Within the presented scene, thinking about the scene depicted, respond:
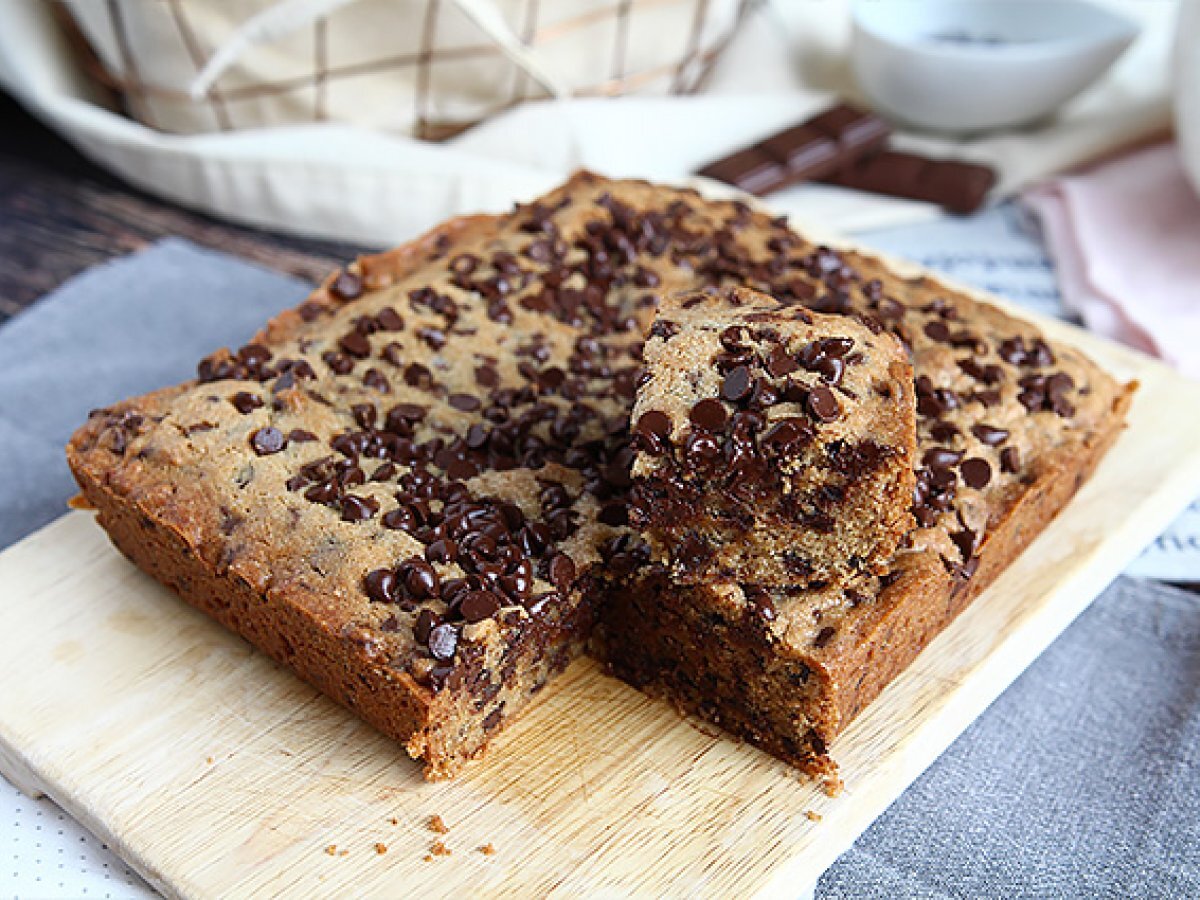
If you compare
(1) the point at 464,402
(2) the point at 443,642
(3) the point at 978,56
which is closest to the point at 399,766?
(2) the point at 443,642

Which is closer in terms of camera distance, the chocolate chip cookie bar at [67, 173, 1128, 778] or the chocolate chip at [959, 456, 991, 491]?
the chocolate chip cookie bar at [67, 173, 1128, 778]

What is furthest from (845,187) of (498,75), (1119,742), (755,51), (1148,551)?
(1119,742)

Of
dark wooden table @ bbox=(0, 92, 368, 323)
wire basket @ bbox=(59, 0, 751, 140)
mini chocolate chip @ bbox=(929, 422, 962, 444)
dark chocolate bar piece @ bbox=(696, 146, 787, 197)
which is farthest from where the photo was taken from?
dark chocolate bar piece @ bbox=(696, 146, 787, 197)

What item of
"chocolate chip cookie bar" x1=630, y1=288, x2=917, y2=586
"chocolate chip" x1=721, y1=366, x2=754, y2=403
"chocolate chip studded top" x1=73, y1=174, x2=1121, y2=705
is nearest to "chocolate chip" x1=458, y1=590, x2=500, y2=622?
"chocolate chip studded top" x1=73, y1=174, x2=1121, y2=705

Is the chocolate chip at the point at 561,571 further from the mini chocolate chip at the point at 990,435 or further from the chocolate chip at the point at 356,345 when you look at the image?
the mini chocolate chip at the point at 990,435

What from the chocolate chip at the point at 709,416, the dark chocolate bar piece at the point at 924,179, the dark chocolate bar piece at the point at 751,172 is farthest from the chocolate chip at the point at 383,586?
the dark chocolate bar piece at the point at 924,179

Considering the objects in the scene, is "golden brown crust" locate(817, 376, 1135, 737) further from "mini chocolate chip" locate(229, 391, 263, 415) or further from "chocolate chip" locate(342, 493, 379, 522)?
"mini chocolate chip" locate(229, 391, 263, 415)

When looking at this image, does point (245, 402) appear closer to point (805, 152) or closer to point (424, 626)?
point (424, 626)
